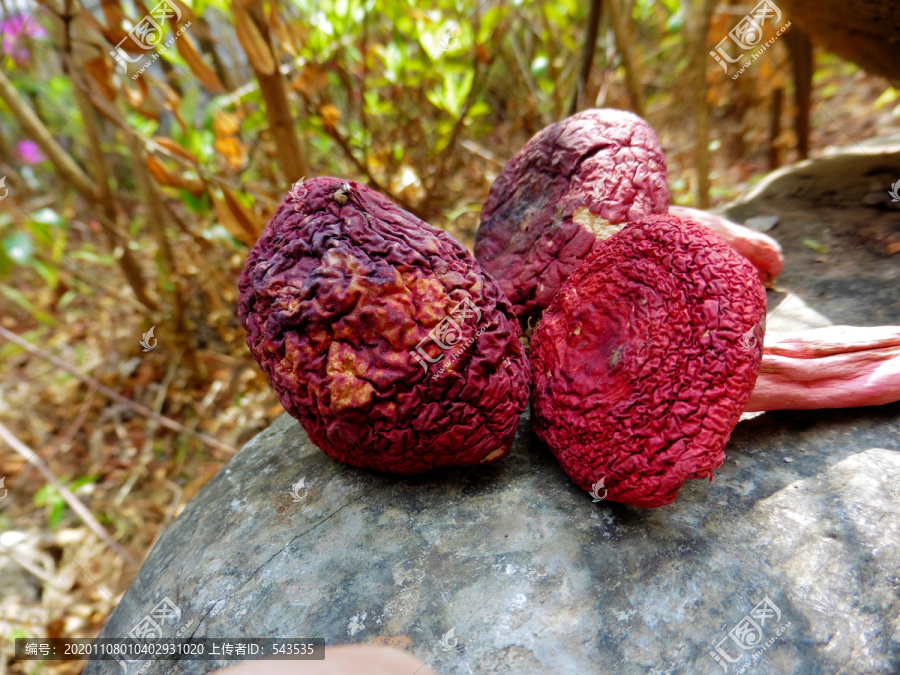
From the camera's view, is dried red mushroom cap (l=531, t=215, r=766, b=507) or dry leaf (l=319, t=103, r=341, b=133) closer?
dried red mushroom cap (l=531, t=215, r=766, b=507)

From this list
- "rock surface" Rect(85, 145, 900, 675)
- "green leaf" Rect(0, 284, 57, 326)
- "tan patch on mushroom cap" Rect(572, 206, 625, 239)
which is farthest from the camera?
"green leaf" Rect(0, 284, 57, 326)

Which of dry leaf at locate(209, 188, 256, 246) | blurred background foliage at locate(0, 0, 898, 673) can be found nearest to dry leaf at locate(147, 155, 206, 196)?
blurred background foliage at locate(0, 0, 898, 673)

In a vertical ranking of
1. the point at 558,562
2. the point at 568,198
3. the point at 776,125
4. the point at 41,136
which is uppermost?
A: the point at 41,136

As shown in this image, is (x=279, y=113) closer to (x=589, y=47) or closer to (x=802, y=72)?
(x=589, y=47)

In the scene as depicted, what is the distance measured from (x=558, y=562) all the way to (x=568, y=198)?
5.03ft

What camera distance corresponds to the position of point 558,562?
1.74 metres

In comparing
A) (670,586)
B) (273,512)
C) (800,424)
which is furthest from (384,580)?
(800,424)

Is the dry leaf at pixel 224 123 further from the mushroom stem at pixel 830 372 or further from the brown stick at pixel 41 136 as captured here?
the mushroom stem at pixel 830 372

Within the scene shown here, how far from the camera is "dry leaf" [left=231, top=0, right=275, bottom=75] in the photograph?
113 inches

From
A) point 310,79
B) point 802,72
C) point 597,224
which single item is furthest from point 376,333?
point 802,72

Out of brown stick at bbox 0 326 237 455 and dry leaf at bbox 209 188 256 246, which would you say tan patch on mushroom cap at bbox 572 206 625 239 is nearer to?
dry leaf at bbox 209 188 256 246

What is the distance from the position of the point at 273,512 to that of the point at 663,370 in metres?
1.53

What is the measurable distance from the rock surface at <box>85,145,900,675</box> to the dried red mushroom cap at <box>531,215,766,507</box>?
24cm

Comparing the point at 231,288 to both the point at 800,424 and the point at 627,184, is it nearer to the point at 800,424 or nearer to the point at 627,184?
the point at 627,184
